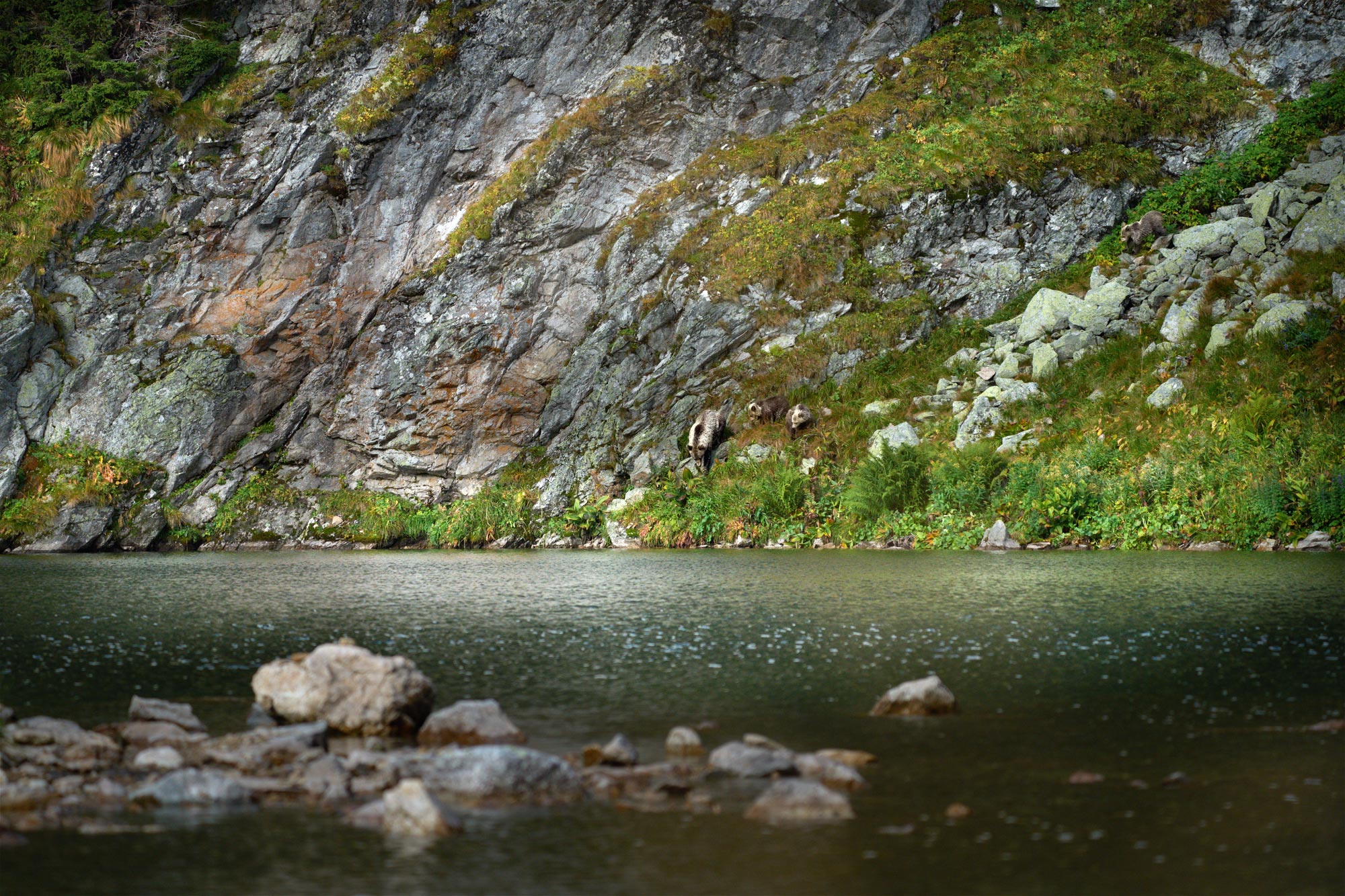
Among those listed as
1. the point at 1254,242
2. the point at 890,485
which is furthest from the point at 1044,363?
the point at 1254,242

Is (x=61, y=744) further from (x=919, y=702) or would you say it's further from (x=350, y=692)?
(x=919, y=702)

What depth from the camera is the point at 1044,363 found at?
90.5ft

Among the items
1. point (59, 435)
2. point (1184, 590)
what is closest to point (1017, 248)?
point (1184, 590)

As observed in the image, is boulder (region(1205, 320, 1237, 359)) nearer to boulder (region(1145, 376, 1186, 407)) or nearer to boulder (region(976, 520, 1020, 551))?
boulder (region(1145, 376, 1186, 407))

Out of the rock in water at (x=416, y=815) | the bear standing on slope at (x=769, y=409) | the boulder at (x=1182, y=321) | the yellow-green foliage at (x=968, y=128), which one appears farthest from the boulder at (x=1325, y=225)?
the rock in water at (x=416, y=815)

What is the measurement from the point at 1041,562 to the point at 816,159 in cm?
2132

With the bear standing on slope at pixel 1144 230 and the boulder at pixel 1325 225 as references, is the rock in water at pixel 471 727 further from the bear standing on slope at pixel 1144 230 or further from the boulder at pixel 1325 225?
the bear standing on slope at pixel 1144 230

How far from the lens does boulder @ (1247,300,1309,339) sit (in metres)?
23.6

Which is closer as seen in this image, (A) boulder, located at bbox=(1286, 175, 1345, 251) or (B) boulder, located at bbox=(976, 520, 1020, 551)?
(B) boulder, located at bbox=(976, 520, 1020, 551)

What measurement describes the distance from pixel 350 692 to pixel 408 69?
39351mm

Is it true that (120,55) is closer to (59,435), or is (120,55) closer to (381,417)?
(59,435)

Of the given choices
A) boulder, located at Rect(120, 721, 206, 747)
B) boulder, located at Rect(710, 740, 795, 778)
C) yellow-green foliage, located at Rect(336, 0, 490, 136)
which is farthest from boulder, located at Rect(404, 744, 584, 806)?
yellow-green foliage, located at Rect(336, 0, 490, 136)

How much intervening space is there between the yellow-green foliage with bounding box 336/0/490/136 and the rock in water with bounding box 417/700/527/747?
3806 cm

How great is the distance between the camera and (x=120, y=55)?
45.1 m
